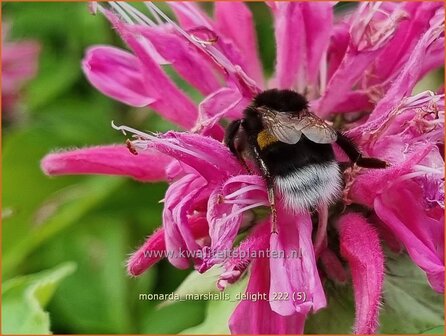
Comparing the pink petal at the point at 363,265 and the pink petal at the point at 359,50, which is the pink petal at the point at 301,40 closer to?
the pink petal at the point at 359,50

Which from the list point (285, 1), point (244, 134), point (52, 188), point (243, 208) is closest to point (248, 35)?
point (285, 1)

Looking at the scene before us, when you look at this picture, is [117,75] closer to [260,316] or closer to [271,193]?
[271,193]

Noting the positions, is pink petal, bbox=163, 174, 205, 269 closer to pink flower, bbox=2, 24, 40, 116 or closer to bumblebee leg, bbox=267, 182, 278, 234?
bumblebee leg, bbox=267, 182, 278, 234

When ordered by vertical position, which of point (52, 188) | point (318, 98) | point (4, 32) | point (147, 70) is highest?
point (147, 70)

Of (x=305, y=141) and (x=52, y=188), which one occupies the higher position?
(x=305, y=141)

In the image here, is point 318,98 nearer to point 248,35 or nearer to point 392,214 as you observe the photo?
point 248,35

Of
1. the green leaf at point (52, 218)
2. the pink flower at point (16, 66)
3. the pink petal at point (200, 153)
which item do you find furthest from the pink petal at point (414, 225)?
the pink flower at point (16, 66)
